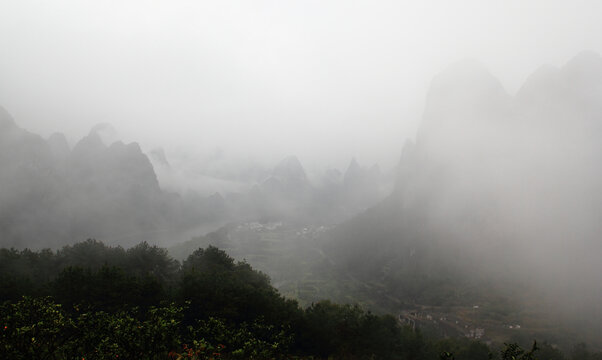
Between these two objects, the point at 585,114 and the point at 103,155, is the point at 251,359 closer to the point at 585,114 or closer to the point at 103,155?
the point at 103,155

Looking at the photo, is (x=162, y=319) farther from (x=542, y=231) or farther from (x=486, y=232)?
(x=542, y=231)

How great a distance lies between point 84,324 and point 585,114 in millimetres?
261379

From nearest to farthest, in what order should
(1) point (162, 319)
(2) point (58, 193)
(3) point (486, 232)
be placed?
(1) point (162, 319) → (2) point (58, 193) → (3) point (486, 232)

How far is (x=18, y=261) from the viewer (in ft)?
163

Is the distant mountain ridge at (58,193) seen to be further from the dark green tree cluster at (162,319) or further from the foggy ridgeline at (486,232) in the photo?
the dark green tree cluster at (162,319)

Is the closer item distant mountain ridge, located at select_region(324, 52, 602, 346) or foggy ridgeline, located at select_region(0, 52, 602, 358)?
foggy ridgeline, located at select_region(0, 52, 602, 358)

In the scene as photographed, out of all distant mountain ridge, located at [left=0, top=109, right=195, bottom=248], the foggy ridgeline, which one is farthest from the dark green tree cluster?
distant mountain ridge, located at [left=0, top=109, right=195, bottom=248]

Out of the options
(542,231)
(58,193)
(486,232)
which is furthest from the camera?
(486,232)

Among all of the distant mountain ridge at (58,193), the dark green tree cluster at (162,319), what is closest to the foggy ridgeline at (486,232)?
the distant mountain ridge at (58,193)

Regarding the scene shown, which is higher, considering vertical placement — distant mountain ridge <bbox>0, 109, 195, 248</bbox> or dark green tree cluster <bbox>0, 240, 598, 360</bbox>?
distant mountain ridge <bbox>0, 109, 195, 248</bbox>

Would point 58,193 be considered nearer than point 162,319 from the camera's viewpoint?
No

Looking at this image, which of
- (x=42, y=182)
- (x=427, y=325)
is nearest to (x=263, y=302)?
(x=427, y=325)

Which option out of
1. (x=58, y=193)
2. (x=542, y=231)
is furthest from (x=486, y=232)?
(x=58, y=193)

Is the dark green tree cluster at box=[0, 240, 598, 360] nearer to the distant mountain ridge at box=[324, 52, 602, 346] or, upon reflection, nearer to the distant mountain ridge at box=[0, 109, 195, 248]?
the distant mountain ridge at box=[324, 52, 602, 346]
